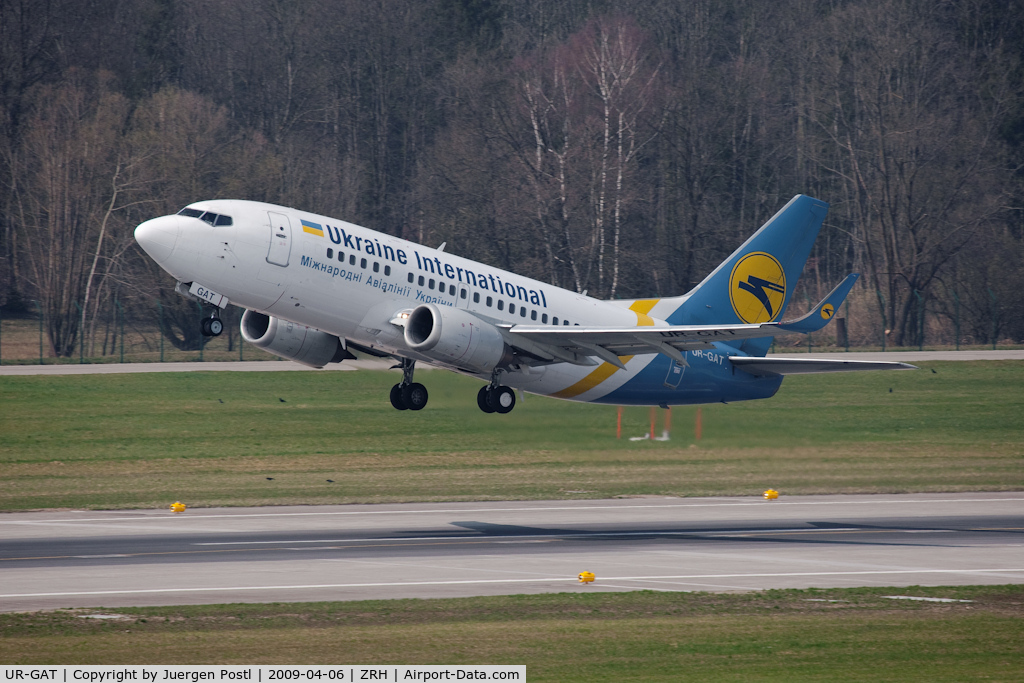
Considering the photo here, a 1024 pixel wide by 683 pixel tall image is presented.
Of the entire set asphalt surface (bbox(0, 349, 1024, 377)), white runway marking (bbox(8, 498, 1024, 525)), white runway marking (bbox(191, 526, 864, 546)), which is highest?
asphalt surface (bbox(0, 349, 1024, 377))

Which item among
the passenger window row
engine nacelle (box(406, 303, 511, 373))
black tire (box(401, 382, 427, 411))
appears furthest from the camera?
black tire (box(401, 382, 427, 411))

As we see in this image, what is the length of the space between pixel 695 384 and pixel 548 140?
46512 mm

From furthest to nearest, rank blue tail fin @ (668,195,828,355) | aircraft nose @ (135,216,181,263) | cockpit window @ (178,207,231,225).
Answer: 1. blue tail fin @ (668,195,828,355)
2. cockpit window @ (178,207,231,225)
3. aircraft nose @ (135,216,181,263)

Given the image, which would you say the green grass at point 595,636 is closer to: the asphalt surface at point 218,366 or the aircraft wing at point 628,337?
the aircraft wing at point 628,337

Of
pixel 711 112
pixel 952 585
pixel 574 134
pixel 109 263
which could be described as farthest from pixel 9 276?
pixel 952 585

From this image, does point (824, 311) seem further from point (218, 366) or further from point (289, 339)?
point (218, 366)

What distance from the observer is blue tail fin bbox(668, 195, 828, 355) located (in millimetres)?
43344

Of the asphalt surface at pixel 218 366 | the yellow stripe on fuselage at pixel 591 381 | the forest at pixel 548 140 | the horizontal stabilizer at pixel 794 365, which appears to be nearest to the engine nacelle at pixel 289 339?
the yellow stripe on fuselage at pixel 591 381

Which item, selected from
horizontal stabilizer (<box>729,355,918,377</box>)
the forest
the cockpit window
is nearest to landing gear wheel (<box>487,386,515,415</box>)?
horizontal stabilizer (<box>729,355,918,377</box>)

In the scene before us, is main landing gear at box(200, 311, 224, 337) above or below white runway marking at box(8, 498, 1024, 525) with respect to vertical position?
above

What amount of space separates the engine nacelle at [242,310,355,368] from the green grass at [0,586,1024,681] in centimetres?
1258

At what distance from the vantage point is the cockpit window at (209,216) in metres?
33.5

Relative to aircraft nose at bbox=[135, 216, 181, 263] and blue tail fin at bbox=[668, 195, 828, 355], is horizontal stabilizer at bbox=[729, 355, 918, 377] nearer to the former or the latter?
blue tail fin at bbox=[668, 195, 828, 355]

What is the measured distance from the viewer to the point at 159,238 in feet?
107
